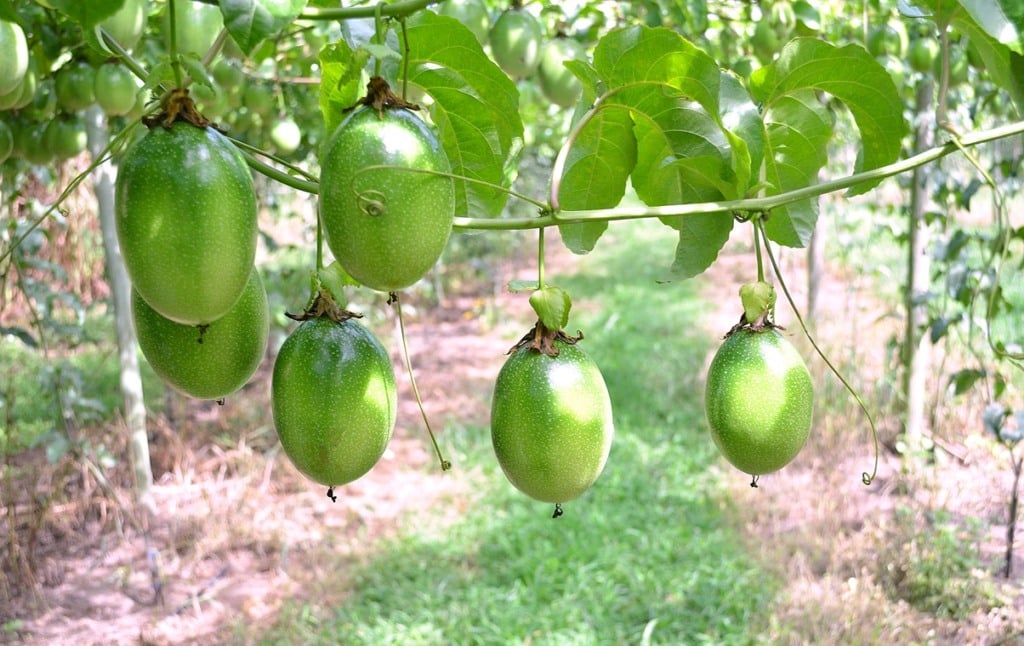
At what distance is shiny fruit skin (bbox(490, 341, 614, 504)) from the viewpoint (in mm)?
928

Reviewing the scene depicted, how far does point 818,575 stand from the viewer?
3.56 m

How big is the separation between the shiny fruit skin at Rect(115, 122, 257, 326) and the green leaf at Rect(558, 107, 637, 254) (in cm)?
41

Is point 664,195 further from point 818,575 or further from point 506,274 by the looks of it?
point 506,274

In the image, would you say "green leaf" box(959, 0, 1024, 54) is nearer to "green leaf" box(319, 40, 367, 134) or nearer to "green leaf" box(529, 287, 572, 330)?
"green leaf" box(529, 287, 572, 330)

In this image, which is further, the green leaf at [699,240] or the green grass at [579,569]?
the green grass at [579,569]

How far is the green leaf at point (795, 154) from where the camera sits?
1091 mm

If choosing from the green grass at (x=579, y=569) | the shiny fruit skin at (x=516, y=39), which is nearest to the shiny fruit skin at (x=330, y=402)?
the shiny fruit skin at (x=516, y=39)

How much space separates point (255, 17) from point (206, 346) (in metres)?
0.34

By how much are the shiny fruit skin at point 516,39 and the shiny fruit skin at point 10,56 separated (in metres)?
1.16

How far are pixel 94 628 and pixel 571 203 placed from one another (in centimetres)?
305

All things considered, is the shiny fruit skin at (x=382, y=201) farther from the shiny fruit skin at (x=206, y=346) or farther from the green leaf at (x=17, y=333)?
the green leaf at (x=17, y=333)

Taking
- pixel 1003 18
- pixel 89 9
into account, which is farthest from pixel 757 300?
pixel 89 9

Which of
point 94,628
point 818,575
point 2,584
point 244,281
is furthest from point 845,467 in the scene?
point 244,281

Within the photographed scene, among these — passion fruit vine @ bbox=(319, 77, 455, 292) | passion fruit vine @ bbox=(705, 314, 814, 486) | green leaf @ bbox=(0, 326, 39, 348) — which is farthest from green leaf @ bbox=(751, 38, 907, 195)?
green leaf @ bbox=(0, 326, 39, 348)
